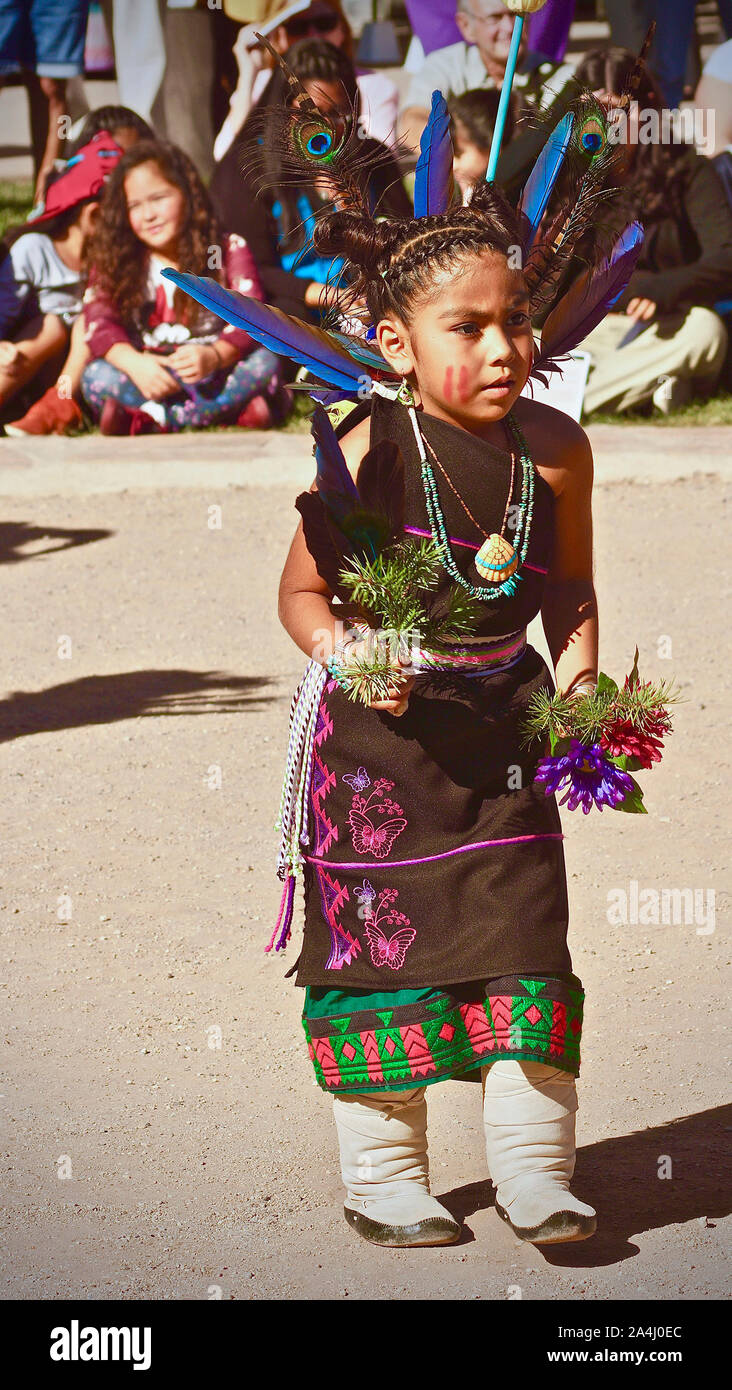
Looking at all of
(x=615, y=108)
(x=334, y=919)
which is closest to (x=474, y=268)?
(x=615, y=108)

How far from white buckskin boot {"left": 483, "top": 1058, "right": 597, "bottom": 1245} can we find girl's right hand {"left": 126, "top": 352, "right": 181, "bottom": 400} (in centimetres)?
728

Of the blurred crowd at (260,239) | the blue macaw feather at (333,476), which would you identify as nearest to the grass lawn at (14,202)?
the blurred crowd at (260,239)

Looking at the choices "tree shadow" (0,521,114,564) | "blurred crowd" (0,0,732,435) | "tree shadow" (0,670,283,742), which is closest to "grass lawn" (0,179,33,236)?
"blurred crowd" (0,0,732,435)

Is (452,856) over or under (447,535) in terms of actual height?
under

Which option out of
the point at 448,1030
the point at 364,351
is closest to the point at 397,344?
the point at 364,351

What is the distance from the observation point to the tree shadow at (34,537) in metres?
7.50

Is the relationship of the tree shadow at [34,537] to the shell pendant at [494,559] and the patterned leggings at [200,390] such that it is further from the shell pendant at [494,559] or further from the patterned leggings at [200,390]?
the shell pendant at [494,559]

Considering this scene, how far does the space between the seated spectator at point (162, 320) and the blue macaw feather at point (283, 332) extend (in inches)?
271

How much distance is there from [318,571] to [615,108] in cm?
92

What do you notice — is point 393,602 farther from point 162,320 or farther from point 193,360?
point 162,320

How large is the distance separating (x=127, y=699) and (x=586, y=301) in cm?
306

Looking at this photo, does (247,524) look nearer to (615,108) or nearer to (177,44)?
(615,108)

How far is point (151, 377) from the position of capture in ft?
31.3

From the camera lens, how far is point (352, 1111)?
8.99 feet
